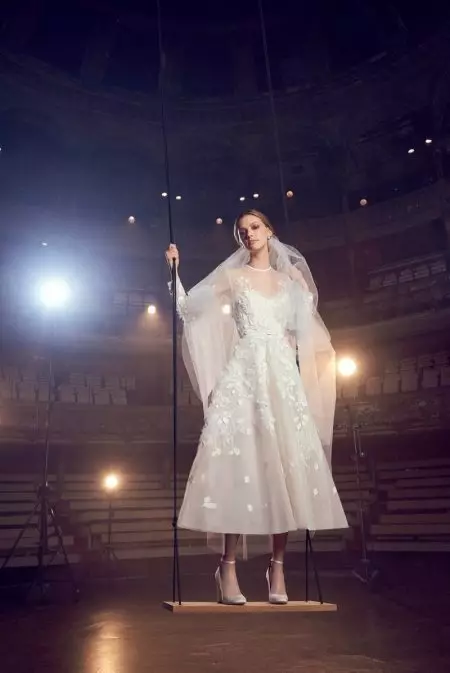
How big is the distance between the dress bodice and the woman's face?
0.69ft

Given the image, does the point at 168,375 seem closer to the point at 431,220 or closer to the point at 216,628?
the point at 431,220

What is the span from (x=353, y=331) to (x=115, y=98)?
8.44 metres

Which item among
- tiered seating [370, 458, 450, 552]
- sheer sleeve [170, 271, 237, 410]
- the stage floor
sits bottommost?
the stage floor

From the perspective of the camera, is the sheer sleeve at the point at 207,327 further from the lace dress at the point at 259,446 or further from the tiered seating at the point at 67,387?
the tiered seating at the point at 67,387

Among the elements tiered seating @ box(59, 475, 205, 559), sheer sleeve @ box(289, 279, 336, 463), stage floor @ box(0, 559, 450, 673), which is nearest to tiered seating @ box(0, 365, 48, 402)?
tiered seating @ box(59, 475, 205, 559)

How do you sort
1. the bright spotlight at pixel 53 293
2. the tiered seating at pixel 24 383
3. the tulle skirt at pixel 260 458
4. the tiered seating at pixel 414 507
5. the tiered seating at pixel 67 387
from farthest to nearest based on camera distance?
1. the tiered seating at pixel 67 387
2. the tiered seating at pixel 24 383
3. the tiered seating at pixel 414 507
4. the bright spotlight at pixel 53 293
5. the tulle skirt at pixel 260 458

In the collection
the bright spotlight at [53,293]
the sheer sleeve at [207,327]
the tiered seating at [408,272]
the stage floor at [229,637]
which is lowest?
the stage floor at [229,637]

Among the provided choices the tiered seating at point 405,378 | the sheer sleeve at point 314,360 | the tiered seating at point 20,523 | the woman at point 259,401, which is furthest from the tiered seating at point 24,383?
the sheer sleeve at point 314,360

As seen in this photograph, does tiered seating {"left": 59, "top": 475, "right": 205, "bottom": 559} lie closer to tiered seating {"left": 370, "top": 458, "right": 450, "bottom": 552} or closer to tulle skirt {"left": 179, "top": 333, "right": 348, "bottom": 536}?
tiered seating {"left": 370, "top": 458, "right": 450, "bottom": 552}

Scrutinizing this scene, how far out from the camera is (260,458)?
3037mm

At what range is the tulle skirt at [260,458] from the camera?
2.91 meters

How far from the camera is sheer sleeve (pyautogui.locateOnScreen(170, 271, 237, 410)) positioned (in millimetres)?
3447

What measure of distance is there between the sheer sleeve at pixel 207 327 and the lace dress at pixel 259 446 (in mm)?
136

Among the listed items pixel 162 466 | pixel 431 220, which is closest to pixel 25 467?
pixel 162 466
